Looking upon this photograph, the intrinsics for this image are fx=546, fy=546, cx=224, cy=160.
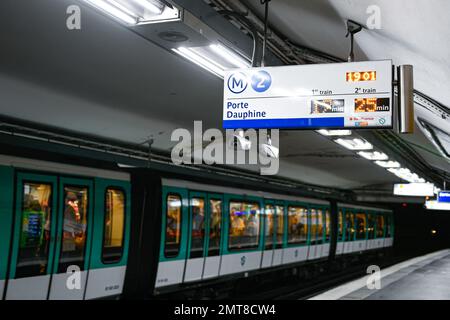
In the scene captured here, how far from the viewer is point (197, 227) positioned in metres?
10.1

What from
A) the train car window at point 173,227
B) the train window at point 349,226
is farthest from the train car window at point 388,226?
the train car window at point 173,227

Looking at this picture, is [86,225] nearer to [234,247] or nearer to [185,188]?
[185,188]

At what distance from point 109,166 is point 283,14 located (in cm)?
403

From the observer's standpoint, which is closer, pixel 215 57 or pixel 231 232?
pixel 215 57

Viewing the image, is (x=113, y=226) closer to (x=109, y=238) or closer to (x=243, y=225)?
(x=109, y=238)

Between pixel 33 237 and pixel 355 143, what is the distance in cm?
601

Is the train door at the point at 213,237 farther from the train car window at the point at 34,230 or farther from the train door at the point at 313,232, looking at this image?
the train door at the point at 313,232

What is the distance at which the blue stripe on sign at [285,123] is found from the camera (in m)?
4.38

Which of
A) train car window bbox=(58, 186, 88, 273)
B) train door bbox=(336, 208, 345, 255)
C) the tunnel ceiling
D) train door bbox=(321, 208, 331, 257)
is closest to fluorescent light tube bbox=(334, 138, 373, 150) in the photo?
the tunnel ceiling

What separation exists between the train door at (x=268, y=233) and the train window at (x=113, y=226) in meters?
5.35

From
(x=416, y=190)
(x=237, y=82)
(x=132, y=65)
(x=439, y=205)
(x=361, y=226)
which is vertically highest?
(x=132, y=65)

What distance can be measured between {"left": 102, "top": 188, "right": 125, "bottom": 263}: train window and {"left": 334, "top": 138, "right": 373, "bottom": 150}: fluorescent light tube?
156 inches

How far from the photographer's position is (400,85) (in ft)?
13.6

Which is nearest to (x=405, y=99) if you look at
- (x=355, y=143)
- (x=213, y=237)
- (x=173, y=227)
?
(x=173, y=227)
